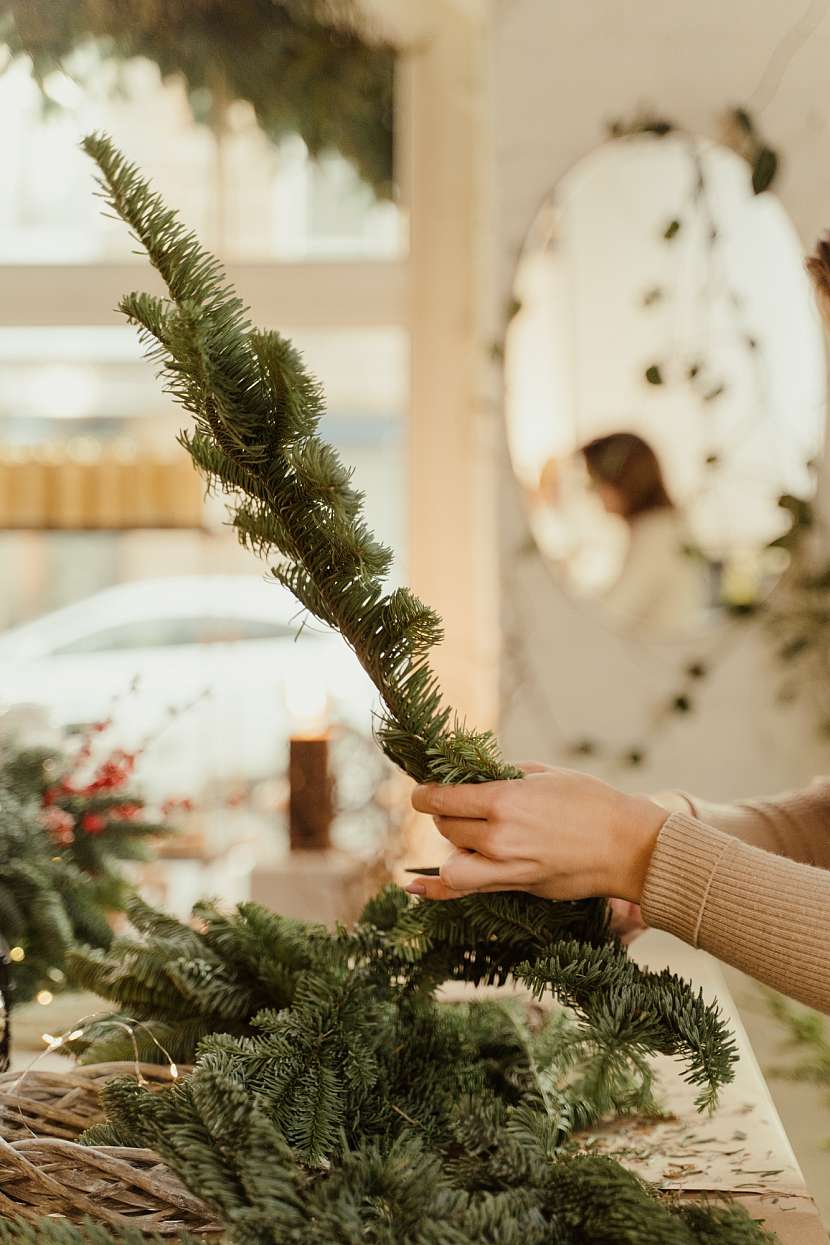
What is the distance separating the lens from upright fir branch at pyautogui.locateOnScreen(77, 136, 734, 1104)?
1.73 feet

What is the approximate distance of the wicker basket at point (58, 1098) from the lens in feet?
2.12

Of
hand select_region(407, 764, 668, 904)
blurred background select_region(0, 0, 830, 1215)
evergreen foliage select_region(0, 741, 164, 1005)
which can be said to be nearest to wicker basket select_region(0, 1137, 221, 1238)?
hand select_region(407, 764, 668, 904)

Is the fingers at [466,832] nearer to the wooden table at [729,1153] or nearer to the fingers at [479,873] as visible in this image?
the fingers at [479,873]

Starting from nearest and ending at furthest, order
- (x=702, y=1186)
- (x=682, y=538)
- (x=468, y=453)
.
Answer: (x=702, y=1186), (x=682, y=538), (x=468, y=453)

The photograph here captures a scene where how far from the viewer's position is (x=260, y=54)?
214 centimetres

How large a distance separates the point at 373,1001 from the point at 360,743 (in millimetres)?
1282

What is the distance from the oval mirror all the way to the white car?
2.00 ft

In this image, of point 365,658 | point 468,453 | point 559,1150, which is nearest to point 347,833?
point 468,453

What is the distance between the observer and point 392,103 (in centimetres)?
219

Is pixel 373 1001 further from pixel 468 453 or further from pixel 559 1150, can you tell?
pixel 468 453

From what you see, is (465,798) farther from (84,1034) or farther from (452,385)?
(452,385)

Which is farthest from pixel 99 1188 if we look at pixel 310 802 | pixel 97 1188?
pixel 310 802

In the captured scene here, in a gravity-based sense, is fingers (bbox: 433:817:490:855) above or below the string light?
above

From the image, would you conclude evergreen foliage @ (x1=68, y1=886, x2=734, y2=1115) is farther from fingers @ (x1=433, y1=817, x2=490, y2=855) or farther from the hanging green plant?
the hanging green plant
